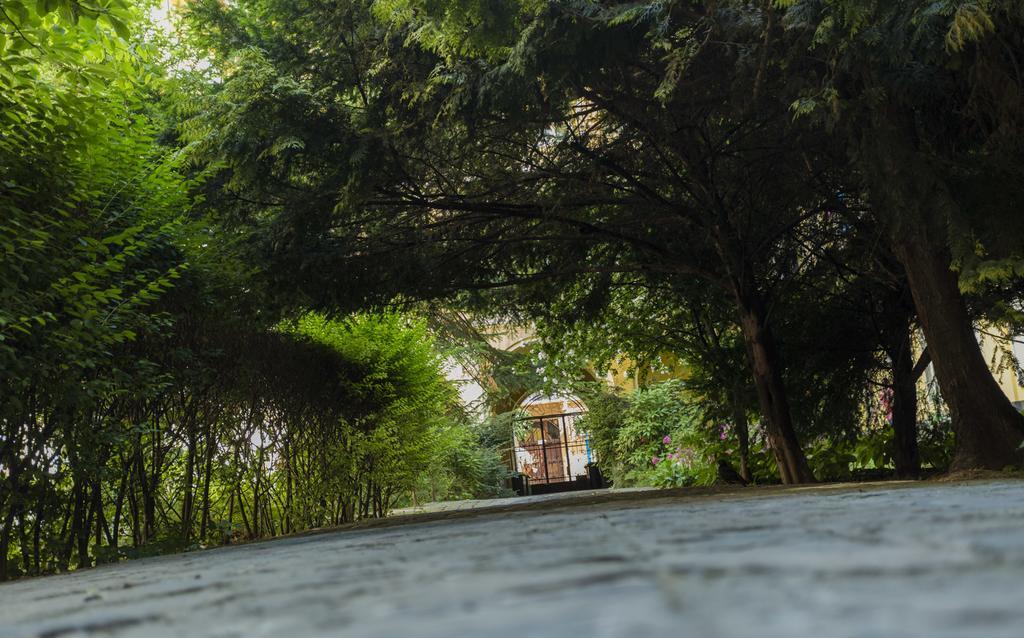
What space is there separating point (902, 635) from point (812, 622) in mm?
87

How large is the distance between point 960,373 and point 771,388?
251cm

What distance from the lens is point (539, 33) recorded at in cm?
A: 529

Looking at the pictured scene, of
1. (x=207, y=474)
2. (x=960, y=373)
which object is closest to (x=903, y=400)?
(x=960, y=373)

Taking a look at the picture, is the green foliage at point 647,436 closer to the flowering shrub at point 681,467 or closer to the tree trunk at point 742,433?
the flowering shrub at point 681,467

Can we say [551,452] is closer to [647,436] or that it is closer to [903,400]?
[647,436]

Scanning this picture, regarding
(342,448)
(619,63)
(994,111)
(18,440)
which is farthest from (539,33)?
(342,448)

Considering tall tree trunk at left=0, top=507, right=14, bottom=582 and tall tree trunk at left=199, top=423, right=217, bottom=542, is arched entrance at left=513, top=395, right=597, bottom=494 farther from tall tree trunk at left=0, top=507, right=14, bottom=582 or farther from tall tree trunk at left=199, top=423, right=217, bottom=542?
tall tree trunk at left=0, top=507, right=14, bottom=582

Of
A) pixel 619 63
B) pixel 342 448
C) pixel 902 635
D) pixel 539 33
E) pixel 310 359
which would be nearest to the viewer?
pixel 902 635

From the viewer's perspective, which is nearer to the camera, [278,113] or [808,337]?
[278,113]

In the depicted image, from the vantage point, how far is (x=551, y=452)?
25.6m

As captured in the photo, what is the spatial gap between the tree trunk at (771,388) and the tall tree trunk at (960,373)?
217 centimetres

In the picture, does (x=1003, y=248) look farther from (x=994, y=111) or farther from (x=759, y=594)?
(x=759, y=594)

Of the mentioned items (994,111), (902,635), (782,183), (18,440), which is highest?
(782,183)

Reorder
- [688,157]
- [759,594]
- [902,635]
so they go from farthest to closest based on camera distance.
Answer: [688,157]
[759,594]
[902,635]
